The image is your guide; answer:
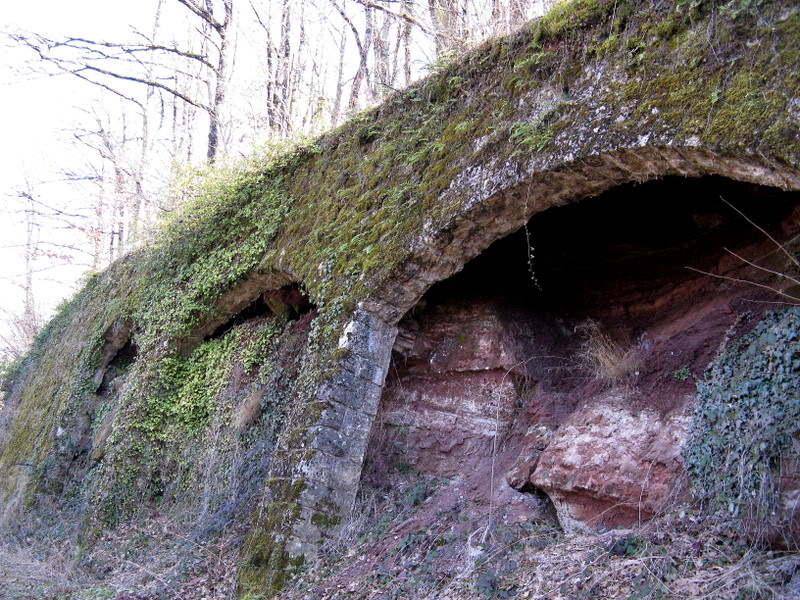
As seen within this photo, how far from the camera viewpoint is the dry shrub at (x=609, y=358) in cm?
500

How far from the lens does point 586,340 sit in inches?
236

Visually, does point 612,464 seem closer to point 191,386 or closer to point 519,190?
point 519,190

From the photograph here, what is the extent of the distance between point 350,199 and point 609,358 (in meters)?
3.05

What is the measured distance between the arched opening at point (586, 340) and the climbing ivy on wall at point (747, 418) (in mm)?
256

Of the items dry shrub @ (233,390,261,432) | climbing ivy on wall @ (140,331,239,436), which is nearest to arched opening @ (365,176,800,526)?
dry shrub @ (233,390,261,432)

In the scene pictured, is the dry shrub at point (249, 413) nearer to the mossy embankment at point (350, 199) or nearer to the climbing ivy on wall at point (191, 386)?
the mossy embankment at point (350, 199)

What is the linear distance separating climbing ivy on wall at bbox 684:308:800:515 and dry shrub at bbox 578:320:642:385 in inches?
30.5

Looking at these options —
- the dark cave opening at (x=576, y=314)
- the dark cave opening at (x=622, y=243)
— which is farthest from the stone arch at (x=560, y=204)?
the dark cave opening at (x=622, y=243)

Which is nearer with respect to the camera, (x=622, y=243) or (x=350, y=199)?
(x=622, y=243)

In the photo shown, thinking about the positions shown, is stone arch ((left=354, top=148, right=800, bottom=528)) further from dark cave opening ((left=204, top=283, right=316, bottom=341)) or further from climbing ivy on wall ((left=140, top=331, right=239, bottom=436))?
climbing ivy on wall ((left=140, top=331, right=239, bottom=436))

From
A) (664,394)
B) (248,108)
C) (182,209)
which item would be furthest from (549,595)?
(248,108)

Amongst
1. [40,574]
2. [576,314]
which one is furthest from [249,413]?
[576,314]

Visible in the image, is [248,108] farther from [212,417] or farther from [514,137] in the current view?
[514,137]

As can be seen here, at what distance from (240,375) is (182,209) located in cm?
304
